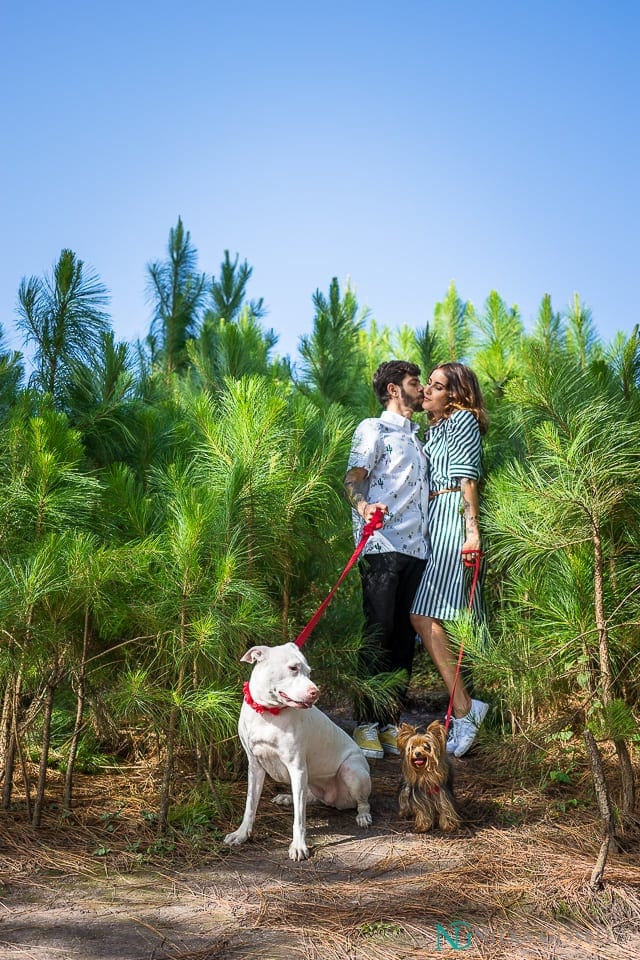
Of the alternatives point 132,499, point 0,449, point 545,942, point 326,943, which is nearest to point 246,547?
point 132,499

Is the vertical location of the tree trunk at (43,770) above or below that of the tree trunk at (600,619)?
below

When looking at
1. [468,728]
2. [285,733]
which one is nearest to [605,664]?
[285,733]

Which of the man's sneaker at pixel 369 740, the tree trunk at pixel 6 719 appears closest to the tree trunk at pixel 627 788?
the man's sneaker at pixel 369 740

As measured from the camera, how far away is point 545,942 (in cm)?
230

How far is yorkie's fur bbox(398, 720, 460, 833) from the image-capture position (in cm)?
308

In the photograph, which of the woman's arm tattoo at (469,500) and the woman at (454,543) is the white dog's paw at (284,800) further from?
the woman's arm tattoo at (469,500)

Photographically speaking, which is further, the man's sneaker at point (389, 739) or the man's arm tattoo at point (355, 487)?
the man's sneaker at point (389, 739)

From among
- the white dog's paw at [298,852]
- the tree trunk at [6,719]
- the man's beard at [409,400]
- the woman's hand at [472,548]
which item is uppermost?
the man's beard at [409,400]

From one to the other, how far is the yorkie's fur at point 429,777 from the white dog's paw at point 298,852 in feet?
1.60

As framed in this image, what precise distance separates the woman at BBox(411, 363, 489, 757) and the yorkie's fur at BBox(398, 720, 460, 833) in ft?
2.66

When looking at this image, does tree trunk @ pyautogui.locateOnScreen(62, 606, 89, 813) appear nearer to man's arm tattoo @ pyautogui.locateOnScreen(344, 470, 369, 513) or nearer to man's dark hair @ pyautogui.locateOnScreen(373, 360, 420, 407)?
man's arm tattoo @ pyautogui.locateOnScreen(344, 470, 369, 513)

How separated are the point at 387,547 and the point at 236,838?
1.56 metres

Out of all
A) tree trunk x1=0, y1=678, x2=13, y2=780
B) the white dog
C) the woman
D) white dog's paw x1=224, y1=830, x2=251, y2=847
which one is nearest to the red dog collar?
the white dog

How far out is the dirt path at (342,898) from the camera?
225cm
